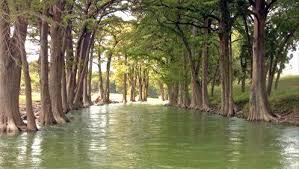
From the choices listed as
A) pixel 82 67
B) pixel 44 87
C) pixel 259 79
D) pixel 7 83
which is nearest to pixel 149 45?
pixel 82 67

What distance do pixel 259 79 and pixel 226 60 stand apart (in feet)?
26.5

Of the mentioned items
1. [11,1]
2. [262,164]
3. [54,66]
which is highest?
[11,1]

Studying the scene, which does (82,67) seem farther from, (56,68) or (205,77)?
(56,68)

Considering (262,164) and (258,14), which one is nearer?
(262,164)

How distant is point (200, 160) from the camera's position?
15.6 m

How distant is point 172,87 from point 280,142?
5458 centimetres

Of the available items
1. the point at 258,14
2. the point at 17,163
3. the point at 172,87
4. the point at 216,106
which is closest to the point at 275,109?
the point at 258,14

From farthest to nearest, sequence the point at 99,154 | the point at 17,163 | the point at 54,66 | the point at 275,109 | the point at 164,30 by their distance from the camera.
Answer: the point at 164,30 < the point at 275,109 < the point at 54,66 < the point at 99,154 < the point at 17,163

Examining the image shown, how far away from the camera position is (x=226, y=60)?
41.5m

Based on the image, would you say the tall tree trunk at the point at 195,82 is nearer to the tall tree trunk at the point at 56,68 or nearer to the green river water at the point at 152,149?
the tall tree trunk at the point at 56,68

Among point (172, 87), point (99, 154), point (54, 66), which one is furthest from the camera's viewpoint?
point (172, 87)

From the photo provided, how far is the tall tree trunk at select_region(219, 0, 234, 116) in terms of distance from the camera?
131 ft

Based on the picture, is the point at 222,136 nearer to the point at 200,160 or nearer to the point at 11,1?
the point at 200,160

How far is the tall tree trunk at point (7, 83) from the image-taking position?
930 inches
